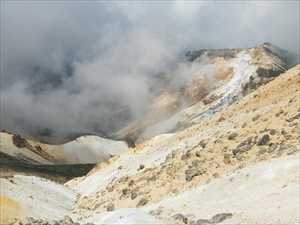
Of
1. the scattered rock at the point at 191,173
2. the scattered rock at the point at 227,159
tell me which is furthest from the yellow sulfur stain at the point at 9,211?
the scattered rock at the point at 227,159

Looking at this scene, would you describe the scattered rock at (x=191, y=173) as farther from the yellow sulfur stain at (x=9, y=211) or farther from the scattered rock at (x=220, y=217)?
the yellow sulfur stain at (x=9, y=211)

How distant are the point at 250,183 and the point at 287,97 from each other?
25947 millimetres

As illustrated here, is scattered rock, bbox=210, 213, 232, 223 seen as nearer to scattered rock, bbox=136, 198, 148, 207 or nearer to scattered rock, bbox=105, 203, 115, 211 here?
scattered rock, bbox=136, 198, 148, 207

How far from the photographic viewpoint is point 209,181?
71875mm

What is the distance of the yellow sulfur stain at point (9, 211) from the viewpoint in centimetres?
7156

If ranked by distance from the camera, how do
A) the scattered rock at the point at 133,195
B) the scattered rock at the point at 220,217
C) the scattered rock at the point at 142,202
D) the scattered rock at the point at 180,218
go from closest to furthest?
1. the scattered rock at the point at 220,217
2. the scattered rock at the point at 180,218
3. the scattered rock at the point at 142,202
4. the scattered rock at the point at 133,195

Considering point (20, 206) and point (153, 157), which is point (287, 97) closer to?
point (153, 157)

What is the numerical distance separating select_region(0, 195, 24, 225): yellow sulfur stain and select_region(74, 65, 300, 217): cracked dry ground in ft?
24.9

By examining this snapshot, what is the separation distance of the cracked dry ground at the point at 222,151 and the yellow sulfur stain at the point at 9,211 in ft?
24.9

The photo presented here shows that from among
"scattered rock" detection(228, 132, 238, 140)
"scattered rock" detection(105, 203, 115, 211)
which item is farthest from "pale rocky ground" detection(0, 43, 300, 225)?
"scattered rock" detection(105, 203, 115, 211)

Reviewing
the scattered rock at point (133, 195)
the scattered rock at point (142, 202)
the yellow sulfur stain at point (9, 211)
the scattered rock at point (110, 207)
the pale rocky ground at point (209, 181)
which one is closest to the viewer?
the pale rocky ground at point (209, 181)

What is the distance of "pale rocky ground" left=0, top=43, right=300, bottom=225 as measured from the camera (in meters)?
61.2

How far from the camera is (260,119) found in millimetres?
83688

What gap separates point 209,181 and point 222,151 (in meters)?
9.72
